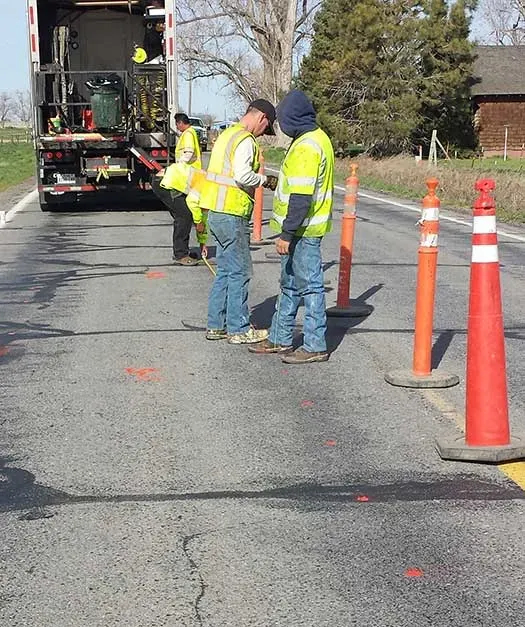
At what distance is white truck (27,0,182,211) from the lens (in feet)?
56.1

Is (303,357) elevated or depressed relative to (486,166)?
elevated

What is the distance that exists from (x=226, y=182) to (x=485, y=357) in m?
2.96

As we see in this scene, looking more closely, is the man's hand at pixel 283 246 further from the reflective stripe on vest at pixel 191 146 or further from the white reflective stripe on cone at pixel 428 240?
the reflective stripe on vest at pixel 191 146

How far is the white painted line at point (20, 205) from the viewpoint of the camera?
17.1m

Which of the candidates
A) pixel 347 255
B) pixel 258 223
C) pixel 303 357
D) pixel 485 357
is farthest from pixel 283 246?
pixel 258 223

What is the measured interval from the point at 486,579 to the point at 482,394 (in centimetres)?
140

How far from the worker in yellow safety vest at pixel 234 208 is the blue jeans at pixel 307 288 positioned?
554 mm

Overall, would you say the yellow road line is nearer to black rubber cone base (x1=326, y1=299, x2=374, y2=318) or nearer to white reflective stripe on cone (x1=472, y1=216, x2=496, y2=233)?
white reflective stripe on cone (x1=472, y1=216, x2=496, y2=233)

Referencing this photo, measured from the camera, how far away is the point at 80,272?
11.2 meters

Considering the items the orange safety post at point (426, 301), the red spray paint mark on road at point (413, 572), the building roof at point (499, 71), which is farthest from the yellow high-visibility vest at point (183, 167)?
the building roof at point (499, 71)

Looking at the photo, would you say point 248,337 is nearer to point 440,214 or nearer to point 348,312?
point 348,312

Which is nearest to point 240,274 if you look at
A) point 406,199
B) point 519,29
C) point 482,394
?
point 482,394

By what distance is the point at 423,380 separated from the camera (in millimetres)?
6230

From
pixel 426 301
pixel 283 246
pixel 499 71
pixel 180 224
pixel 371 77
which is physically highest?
pixel 499 71
